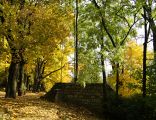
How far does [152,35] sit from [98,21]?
3611mm

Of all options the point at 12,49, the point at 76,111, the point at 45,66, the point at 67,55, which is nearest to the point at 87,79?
the point at 76,111

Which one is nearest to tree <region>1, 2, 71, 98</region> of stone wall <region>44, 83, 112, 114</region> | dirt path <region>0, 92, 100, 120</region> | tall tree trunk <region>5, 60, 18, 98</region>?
tall tree trunk <region>5, 60, 18, 98</region>

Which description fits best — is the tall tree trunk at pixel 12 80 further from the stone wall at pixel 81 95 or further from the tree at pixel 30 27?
the stone wall at pixel 81 95

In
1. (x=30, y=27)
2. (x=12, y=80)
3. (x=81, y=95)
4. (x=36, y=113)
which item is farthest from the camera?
(x=81, y=95)

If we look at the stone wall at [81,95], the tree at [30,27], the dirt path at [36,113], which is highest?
the tree at [30,27]

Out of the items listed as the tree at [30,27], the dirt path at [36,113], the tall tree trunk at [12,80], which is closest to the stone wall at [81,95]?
the dirt path at [36,113]

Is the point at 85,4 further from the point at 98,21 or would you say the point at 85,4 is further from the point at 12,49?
the point at 12,49

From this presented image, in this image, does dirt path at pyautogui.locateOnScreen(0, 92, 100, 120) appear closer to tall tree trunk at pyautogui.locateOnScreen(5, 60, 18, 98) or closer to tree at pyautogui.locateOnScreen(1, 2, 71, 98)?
tree at pyautogui.locateOnScreen(1, 2, 71, 98)

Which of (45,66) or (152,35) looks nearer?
(152,35)

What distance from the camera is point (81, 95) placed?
23.5 m

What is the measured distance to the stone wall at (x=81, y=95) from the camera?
22.9 metres

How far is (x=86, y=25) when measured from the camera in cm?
2447

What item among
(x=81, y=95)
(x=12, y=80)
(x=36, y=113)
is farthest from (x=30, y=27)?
(x=36, y=113)

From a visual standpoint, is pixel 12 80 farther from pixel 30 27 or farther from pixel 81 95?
pixel 81 95
